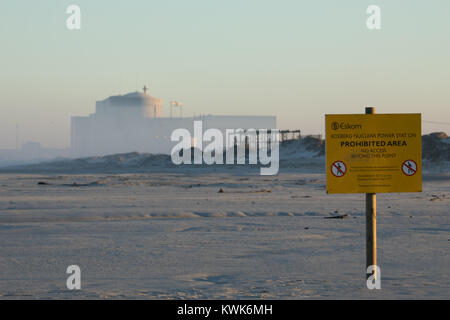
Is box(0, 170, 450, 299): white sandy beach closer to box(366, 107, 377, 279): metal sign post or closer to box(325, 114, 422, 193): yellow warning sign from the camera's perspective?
box(366, 107, 377, 279): metal sign post

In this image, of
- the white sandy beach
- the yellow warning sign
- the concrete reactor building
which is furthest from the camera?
the concrete reactor building

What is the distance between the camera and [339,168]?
7.05 metres

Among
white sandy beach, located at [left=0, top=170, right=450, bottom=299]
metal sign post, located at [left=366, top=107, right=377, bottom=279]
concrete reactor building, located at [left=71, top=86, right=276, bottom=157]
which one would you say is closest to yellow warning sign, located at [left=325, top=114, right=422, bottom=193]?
metal sign post, located at [left=366, top=107, right=377, bottom=279]

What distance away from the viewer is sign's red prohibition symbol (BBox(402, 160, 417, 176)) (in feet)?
23.1

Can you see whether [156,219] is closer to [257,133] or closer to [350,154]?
[350,154]

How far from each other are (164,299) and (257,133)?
246ft

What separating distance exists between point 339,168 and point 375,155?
Answer: 1.33 ft

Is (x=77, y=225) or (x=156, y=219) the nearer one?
(x=77, y=225)

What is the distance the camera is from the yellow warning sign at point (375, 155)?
7.00 m

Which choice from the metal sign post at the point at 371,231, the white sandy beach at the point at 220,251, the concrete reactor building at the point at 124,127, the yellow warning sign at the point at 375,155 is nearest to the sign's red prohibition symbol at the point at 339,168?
the yellow warning sign at the point at 375,155

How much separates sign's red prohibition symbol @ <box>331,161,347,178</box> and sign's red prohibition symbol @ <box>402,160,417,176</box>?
64cm
